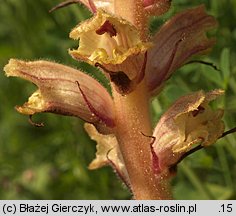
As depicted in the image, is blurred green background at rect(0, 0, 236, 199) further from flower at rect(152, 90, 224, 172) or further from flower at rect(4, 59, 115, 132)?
flower at rect(4, 59, 115, 132)

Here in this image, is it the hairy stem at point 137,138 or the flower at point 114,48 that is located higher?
the flower at point 114,48

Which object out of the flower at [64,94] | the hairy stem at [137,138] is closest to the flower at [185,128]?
the hairy stem at [137,138]

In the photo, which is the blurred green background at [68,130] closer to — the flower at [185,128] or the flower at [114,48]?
the flower at [185,128]

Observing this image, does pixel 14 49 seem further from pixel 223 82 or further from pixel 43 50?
pixel 223 82

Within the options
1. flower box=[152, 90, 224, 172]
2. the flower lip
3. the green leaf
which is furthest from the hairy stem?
the green leaf

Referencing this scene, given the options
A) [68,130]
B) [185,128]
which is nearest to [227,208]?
[185,128]

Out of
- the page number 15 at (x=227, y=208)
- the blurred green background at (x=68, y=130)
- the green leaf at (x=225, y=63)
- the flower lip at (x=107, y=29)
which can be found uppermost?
the blurred green background at (x=68, y=130)

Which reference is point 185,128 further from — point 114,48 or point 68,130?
point 68,130
